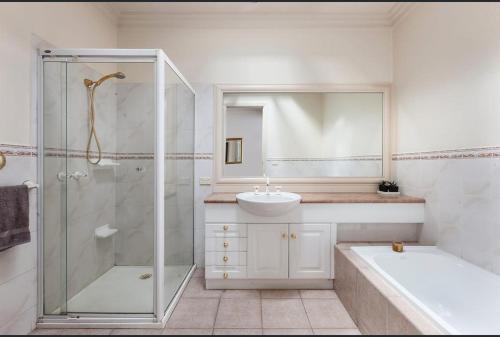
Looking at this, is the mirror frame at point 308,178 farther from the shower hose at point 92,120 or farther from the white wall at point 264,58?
the shower hose at point 92,120

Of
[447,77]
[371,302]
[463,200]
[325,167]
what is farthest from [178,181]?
[447,77]

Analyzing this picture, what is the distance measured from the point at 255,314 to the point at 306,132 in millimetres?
1763

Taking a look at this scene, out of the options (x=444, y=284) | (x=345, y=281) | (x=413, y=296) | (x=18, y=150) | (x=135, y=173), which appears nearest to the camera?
(x=413, y=296)

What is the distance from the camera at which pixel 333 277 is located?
2.23m

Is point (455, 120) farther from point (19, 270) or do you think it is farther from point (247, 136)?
point (19, 270)

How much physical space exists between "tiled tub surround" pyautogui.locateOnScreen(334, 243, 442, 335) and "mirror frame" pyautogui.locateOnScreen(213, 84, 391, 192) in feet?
2.36

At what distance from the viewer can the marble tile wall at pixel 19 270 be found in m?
1.53

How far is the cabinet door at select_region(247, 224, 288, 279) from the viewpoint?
2.23 metres

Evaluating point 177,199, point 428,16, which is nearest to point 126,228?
point 177,199

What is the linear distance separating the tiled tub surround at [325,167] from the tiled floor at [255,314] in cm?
114

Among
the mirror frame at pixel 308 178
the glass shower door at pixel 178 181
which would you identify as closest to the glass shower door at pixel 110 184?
the glass shower door at pixel 178 181

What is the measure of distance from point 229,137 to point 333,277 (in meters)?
1.66

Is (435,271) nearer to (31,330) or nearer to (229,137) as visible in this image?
(229,137)

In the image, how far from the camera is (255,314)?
1920 millimetres
